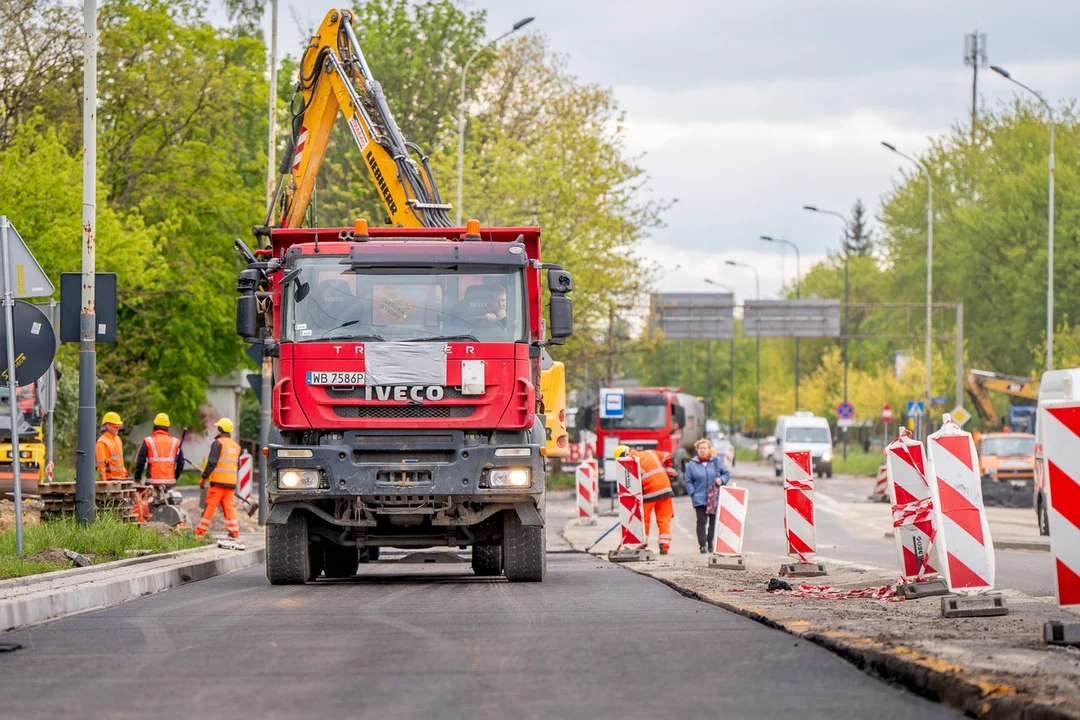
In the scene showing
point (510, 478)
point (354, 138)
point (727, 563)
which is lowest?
point (727, 563)

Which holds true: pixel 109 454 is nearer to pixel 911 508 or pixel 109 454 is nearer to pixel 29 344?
pixel 29 344

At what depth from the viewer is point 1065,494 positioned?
364 inches

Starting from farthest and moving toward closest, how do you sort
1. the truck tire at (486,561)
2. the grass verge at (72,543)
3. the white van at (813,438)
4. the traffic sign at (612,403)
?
the white van at (813,438) → the traffic sign at (612,403) → the truck tire at (486,561) → the grass verge at (72,543)

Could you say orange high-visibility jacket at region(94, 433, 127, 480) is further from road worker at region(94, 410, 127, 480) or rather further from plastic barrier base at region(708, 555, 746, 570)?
plastic barrier base at region(708, 555, 746, 570)

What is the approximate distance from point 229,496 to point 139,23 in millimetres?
24474

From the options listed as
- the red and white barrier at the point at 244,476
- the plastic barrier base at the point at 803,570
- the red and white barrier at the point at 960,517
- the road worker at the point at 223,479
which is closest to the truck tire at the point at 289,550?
the plastic barrier base at the point at 803,570

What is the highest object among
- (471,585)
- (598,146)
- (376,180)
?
(598,146)

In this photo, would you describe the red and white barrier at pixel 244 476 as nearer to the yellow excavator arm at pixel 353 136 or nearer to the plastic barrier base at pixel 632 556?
the yellow excavator arm at pixel 353 136

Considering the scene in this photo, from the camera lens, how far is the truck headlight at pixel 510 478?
1469 cm

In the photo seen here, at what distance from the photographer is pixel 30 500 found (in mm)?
24031

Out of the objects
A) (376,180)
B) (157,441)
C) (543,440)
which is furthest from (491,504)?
(157,441)

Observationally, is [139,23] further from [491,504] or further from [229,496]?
[491,504]

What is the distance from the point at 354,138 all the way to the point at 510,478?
788cm

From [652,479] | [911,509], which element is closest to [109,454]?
[652,479]
